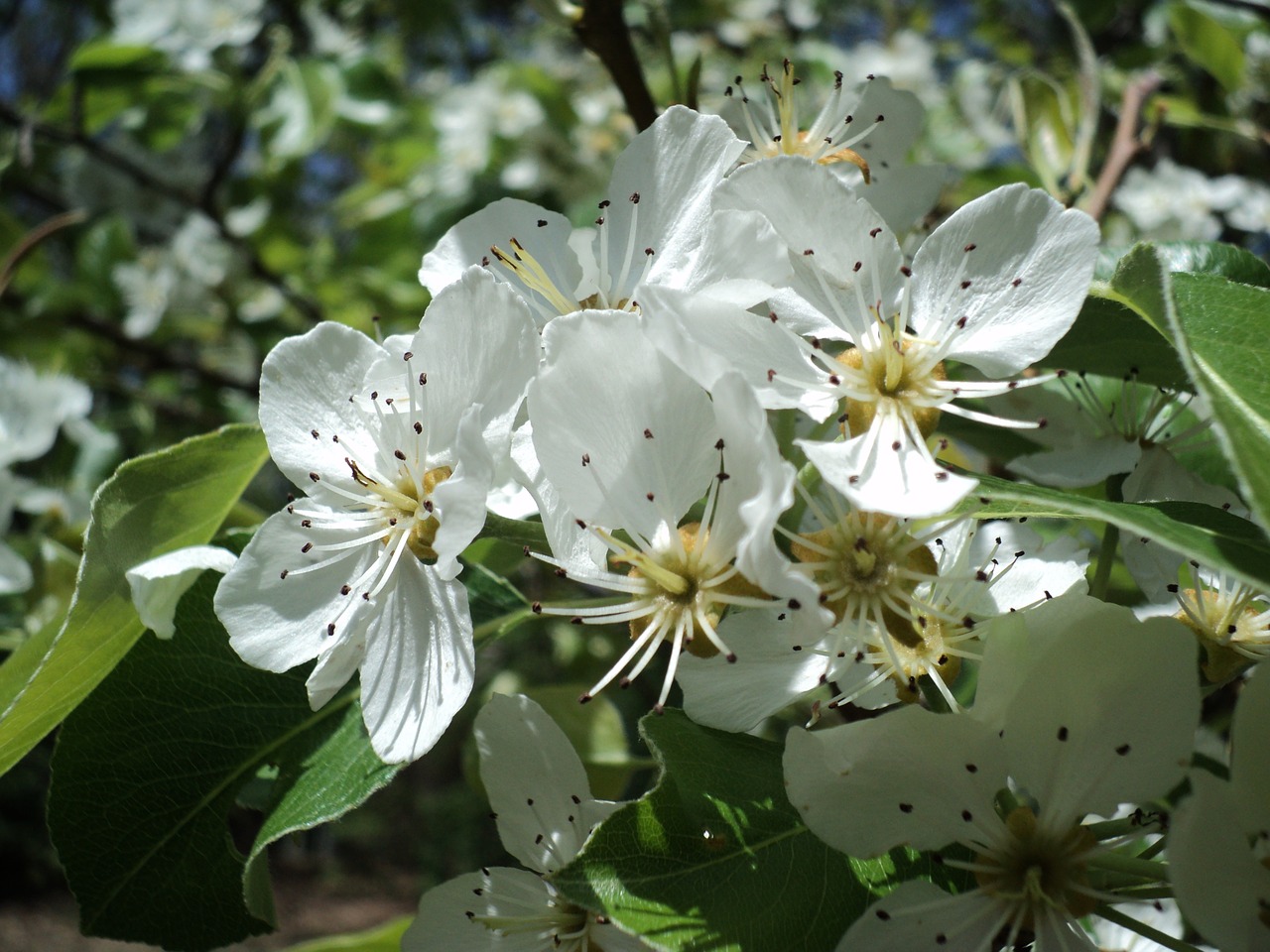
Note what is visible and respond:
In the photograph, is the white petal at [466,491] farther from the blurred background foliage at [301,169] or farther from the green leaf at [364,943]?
the blurred background foliage at [301,169]

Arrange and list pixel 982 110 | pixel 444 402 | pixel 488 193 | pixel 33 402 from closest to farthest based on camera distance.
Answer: pixel 444 402 → pixel 33 402 → pixel 488 193 → pixel 982 110

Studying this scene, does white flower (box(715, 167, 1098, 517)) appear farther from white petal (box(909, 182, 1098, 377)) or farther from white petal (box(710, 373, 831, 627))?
white petal (box(710, 373, 831, 627))

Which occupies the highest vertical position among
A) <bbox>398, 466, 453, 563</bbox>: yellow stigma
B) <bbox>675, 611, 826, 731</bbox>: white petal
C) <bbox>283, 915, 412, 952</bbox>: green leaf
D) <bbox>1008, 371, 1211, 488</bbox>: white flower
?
<bbox>398, 466, 453, 563</bbox>: yellow stigma

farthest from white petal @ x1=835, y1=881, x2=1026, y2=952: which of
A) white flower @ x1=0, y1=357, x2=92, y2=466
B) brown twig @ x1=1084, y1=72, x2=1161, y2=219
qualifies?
white flower @ x1=0, y1=357, x2=92, y2=466

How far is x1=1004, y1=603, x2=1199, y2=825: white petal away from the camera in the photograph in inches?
26.4

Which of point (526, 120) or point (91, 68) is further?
point (526, 120)

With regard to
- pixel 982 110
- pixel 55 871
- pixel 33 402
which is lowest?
pixel 55 871

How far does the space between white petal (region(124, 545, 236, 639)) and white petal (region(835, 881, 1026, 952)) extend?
1.99ft

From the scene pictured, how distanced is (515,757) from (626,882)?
0.72 feet

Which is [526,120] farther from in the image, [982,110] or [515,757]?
[515,757]

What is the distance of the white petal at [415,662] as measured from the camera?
0.79 m

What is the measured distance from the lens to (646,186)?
0.89 m

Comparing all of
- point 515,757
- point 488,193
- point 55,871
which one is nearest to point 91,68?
point 488,193

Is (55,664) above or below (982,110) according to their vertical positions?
above
